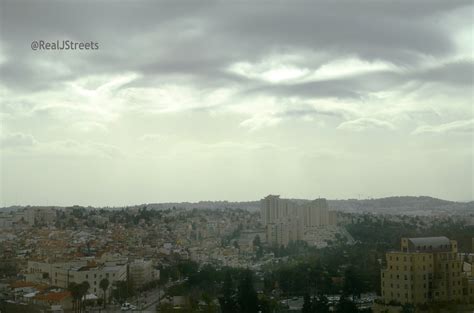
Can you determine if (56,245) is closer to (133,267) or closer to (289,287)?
(133,267)

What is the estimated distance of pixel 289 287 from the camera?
25.1 ft

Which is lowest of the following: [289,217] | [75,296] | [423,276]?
[75,296]

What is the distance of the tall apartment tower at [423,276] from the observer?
597 centimetres

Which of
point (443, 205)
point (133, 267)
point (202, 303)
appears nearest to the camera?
point (202, 303)

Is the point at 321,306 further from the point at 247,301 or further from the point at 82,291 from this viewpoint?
the point at 82,291

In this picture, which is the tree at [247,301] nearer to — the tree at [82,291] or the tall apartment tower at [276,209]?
the tree at [82,291]

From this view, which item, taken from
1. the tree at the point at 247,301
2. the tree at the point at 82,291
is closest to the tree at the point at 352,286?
the tree at the point at 247,301

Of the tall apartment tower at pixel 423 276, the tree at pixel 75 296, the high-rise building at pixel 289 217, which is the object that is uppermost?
the high-rise building at pixel 289 217

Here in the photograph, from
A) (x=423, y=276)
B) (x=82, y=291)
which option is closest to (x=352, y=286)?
(x=423, y=276)

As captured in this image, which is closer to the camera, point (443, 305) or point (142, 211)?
point (443, 305)

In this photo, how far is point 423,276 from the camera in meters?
6.00

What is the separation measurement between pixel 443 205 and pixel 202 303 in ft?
59.5

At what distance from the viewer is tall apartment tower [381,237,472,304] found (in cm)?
597

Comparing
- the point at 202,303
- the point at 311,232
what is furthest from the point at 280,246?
the point at 202,303
